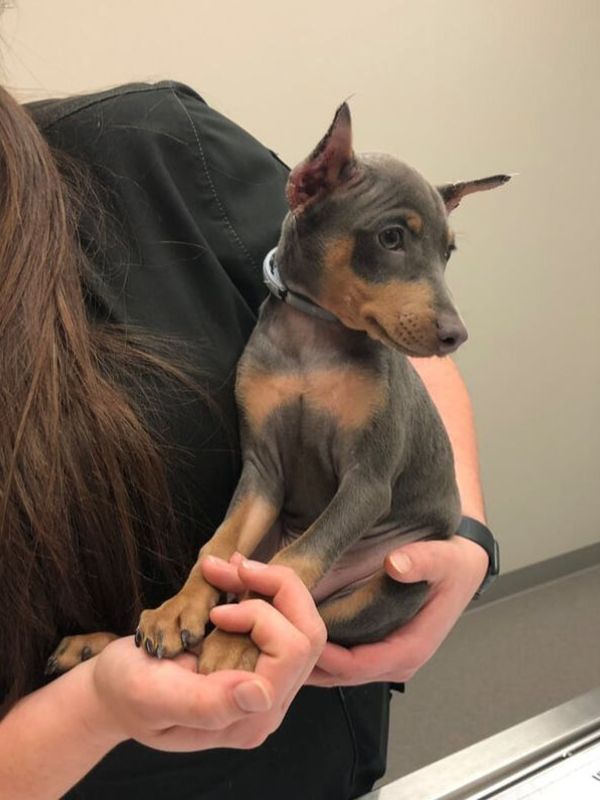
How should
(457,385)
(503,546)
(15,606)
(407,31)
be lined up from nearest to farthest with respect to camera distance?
1. (15,606)
2. (457,385)
3. (407,31)
4. (503,546)

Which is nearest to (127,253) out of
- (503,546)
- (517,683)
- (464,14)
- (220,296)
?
(220,296)

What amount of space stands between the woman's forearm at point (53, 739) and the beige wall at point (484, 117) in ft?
3.98

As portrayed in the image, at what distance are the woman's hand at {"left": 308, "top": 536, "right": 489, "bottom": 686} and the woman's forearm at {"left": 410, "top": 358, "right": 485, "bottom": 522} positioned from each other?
17cm

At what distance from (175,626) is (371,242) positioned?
1.25ft

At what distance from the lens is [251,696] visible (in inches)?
21.7

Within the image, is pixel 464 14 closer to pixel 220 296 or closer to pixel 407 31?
pixel 407 31

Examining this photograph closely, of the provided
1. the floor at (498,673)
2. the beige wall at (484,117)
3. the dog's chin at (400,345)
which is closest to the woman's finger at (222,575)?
the dog's chin at (400,345)

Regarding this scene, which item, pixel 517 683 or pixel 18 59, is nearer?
pixel 18 59

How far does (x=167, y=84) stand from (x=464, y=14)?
1.58 m

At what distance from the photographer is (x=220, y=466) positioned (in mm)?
868

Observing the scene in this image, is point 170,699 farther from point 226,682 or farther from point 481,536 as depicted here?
point 481,536

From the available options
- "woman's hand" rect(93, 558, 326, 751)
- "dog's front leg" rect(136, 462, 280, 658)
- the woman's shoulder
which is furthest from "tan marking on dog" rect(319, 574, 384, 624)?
the woman's shoulder

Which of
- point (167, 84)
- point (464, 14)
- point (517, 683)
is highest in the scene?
point (464, 14)

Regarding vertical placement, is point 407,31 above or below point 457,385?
above
